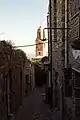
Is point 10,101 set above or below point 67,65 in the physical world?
below

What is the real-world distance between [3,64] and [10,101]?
254 cm

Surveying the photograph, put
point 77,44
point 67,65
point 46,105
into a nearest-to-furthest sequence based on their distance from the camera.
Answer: point 77,44 → point 67,65 → point 46,105

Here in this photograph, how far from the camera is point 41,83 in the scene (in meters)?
35.5

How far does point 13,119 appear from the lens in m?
12.4

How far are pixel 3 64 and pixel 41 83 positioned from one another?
993 inches

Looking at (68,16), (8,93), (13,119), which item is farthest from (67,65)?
(13,119)

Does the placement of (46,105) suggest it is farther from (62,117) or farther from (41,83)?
(41,83)

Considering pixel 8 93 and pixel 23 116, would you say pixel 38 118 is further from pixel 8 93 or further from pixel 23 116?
pixel 8 93

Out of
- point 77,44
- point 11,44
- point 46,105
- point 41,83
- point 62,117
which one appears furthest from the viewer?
point 41,83

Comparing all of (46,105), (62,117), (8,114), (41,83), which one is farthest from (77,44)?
(41,83)

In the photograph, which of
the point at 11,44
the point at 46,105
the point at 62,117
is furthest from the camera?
the point at 46,105

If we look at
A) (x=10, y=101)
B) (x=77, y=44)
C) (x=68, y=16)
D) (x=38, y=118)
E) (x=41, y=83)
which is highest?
(x=68, y=16)

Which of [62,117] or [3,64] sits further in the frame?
[62,117]

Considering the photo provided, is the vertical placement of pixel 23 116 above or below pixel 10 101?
below
